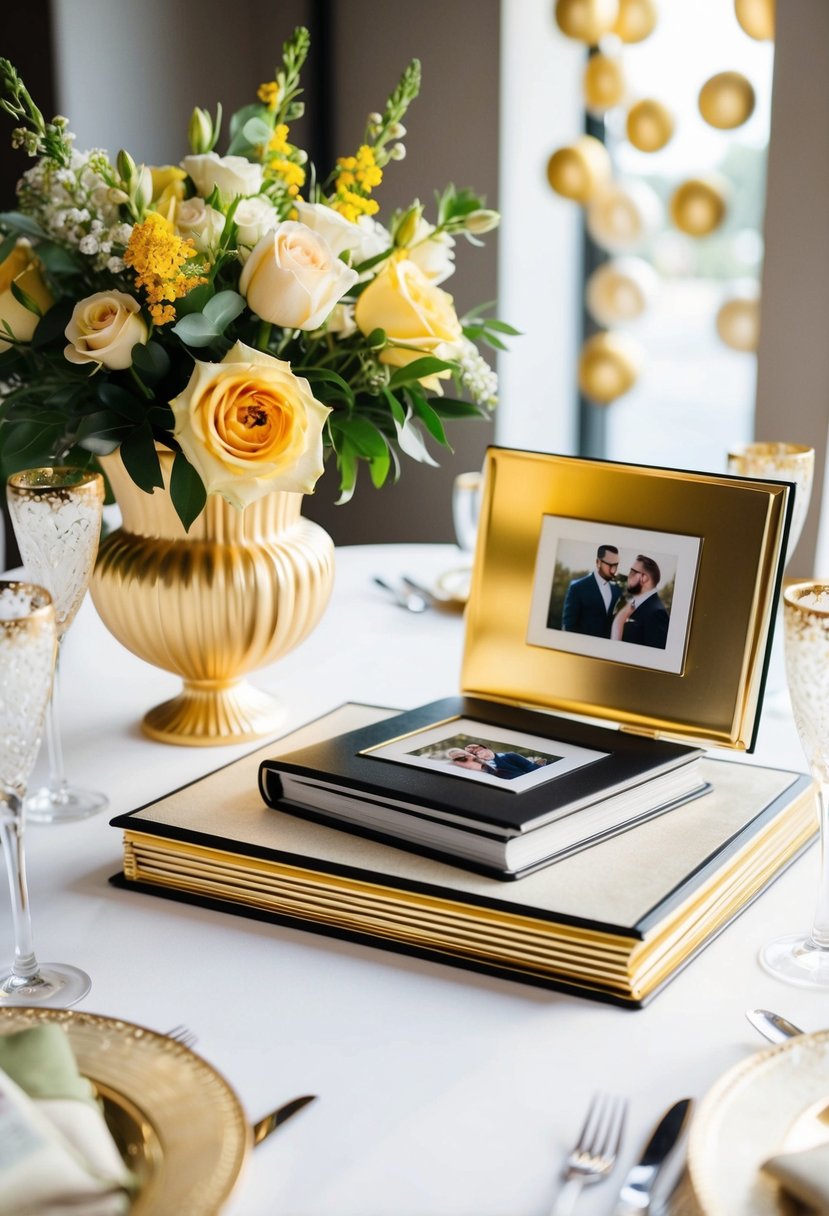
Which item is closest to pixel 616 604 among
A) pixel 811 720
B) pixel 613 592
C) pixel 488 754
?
pixel 613 592

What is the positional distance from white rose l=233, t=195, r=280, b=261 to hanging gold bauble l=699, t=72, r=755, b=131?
74.1 inches

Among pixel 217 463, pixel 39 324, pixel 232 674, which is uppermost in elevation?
pixel 39 324

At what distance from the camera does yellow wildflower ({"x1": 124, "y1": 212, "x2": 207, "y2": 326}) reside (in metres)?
1.06

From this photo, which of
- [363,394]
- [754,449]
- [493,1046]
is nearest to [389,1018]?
[493,1046]

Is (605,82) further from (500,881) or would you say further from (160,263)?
(500,881)

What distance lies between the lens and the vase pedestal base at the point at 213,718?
50.3 inches

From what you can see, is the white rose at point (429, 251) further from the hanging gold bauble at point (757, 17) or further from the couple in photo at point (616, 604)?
the hanging gold bauble at point (757, 17)

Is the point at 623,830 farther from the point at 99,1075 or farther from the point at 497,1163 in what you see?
the point at 99,1075

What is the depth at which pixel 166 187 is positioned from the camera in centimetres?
124

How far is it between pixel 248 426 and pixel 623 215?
222cm

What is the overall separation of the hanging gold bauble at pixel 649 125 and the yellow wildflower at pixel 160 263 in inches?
83.1

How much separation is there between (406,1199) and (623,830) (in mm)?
373

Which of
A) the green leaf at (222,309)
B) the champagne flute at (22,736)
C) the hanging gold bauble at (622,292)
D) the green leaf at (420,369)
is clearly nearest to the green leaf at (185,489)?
the green leaf at (222,309)

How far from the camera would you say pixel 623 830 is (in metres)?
0.96
